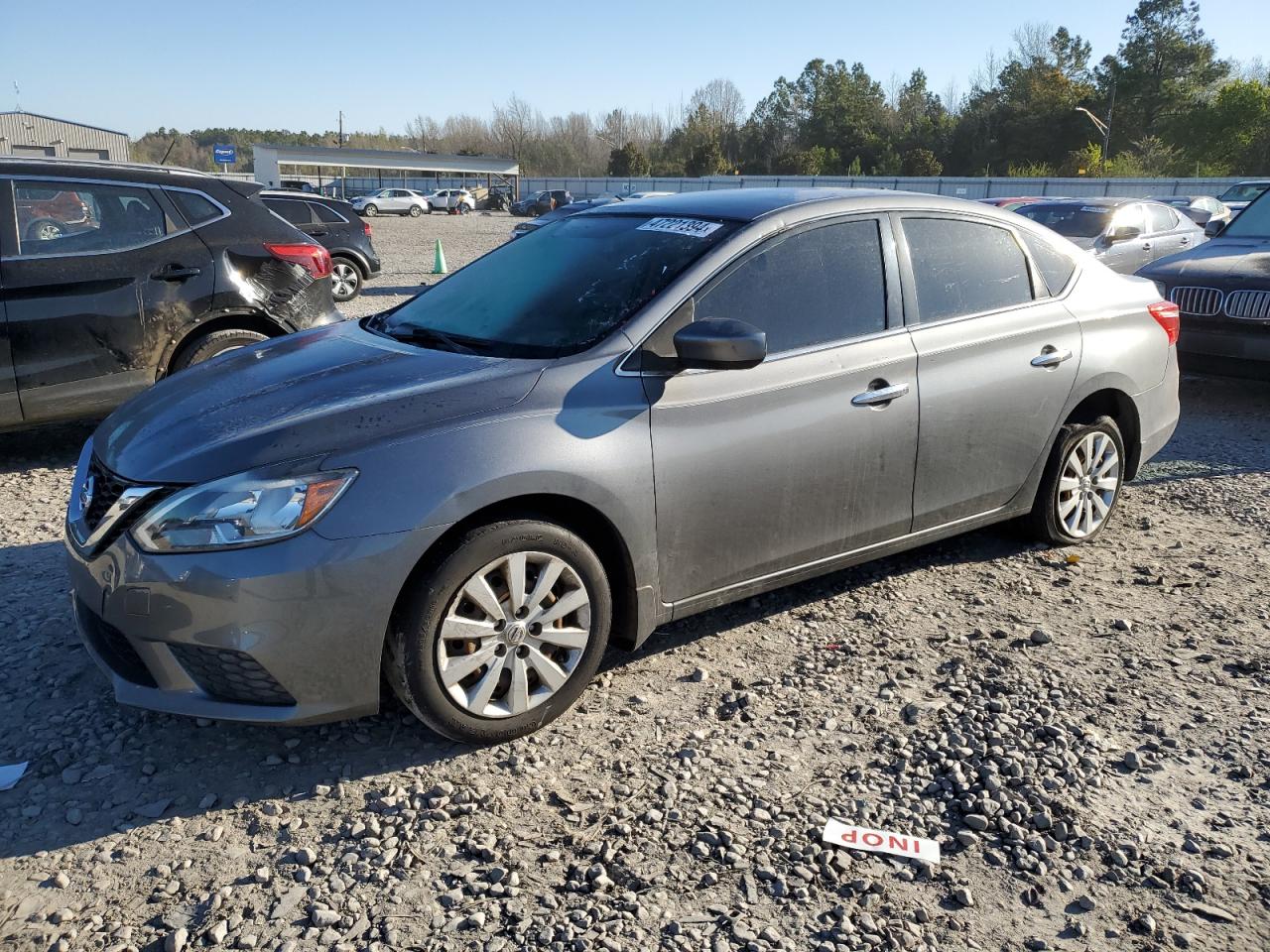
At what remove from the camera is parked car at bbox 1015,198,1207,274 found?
43.0ft

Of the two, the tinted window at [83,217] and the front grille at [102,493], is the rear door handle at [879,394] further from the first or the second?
the tinted window at [83,217]

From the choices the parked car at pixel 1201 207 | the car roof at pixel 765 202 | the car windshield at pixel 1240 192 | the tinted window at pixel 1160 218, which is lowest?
the car windshield at pixel 1240 192

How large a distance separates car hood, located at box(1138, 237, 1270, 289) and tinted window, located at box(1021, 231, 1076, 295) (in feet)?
14.1

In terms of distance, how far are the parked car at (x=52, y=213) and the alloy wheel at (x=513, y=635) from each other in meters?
4.45

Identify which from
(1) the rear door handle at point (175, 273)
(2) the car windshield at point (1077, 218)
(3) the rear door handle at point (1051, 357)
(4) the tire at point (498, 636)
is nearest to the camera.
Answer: (4) the tire at point (498, 636)

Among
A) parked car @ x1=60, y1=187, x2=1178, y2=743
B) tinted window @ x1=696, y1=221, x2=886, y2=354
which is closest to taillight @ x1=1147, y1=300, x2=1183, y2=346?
parked car @ x1=60, y1=187, x2=1178, y2=743

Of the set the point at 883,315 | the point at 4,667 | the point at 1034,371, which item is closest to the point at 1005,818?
the point at 883,315

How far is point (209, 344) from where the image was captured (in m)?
6.41

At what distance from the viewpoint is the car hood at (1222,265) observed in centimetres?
816

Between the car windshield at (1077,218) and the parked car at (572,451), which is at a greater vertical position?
the parked car at (572,451)

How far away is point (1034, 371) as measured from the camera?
4.54 m

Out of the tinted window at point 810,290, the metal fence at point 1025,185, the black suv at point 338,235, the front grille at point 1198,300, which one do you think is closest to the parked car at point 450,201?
the metal fence at point 1025,185

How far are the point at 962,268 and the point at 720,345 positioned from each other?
165 centimetres

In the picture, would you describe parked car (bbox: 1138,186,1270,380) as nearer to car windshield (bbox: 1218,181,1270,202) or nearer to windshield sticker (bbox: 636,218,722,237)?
windshield sticker (bbox: 636,218,722,237)
